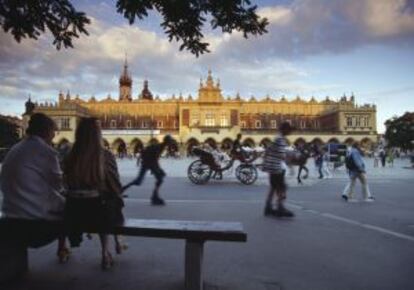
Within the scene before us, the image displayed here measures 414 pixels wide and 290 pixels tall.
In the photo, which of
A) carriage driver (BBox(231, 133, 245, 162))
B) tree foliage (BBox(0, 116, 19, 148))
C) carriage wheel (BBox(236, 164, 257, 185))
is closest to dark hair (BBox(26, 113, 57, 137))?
carriage driver (BBox(231, 133, 245, 162))

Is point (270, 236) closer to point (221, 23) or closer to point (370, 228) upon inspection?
point (370, 228)

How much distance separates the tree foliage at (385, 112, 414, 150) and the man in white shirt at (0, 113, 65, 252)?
49.5 metres

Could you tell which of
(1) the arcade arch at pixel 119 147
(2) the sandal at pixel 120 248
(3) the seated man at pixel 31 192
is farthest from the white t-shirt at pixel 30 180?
(1) the arcade arch at pixel 119 147

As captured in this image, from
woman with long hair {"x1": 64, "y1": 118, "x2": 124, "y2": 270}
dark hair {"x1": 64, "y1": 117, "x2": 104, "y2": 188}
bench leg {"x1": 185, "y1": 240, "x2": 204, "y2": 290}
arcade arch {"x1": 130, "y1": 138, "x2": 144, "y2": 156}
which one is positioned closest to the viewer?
bench leg {"x1": 185, "y1": 240, "x2": 204, "y2": 290}

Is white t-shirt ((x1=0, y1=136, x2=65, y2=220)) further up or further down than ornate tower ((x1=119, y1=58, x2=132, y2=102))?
further down

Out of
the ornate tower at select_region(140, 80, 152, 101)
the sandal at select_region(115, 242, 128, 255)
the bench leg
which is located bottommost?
the sandal at select_region(115, 242, 128, 255)

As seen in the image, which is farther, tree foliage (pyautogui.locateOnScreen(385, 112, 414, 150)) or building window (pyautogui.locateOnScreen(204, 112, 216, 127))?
building window (pyautogui.locateOnScreen(204, 112, 216, 127))

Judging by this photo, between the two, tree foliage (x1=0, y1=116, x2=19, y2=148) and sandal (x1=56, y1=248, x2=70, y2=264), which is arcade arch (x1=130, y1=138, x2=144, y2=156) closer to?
tree foliage (x1=0, y1=116, x2=19, y2=148)

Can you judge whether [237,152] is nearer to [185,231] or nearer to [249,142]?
[185,231]

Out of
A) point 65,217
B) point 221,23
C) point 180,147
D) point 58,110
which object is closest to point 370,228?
point 221,23

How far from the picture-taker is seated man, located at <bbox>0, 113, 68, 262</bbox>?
399 cm

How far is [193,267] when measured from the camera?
12.5ft

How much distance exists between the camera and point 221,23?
4.59 m

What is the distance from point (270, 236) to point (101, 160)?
299 centimetres
